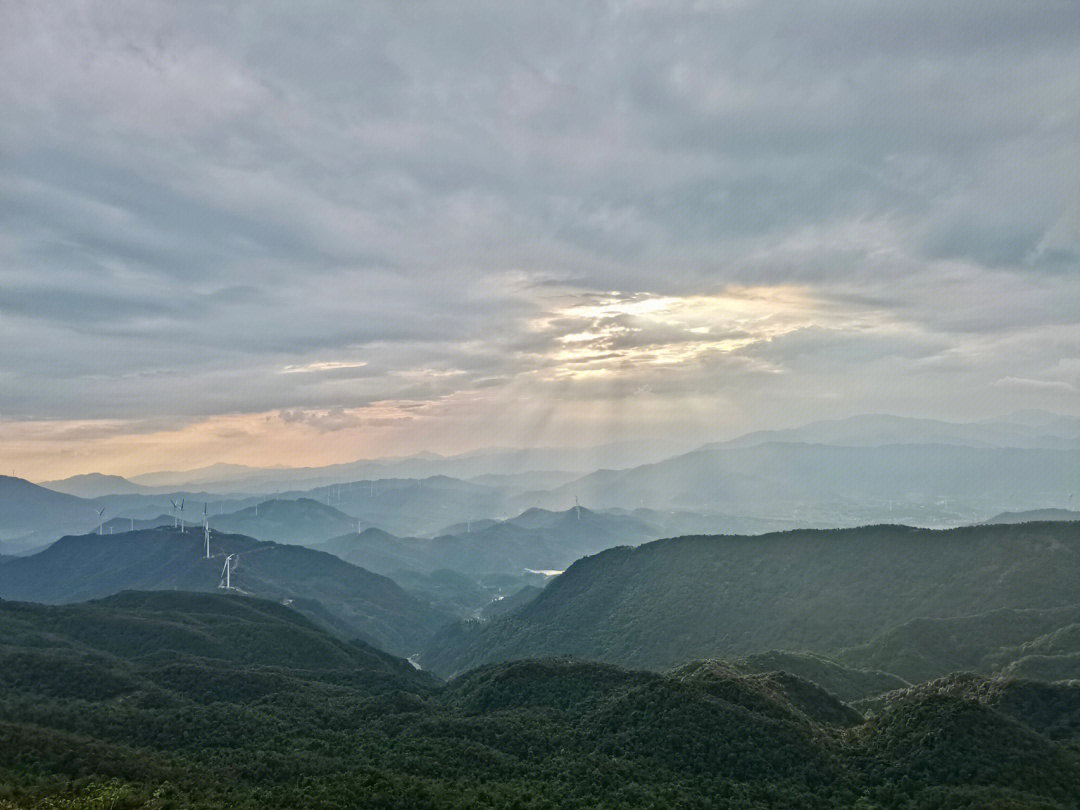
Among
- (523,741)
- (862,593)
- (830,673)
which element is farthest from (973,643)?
(523,741)

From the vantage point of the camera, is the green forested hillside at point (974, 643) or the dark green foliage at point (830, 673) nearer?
the dark green foliage at point (830, 673)

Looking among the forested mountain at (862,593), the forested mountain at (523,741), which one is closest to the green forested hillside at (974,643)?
the forested mountain at (862,593)

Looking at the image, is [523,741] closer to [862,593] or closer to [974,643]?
[974,643]

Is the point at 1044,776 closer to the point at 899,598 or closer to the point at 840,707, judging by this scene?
the point at 840,707

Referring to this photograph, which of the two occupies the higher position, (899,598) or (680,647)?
(899,598)

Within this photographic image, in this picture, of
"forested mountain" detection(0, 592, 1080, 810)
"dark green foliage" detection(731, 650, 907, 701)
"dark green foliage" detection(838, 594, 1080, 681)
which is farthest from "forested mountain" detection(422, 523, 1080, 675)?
"forested mountain" detection(0, 592, 1080, 810)

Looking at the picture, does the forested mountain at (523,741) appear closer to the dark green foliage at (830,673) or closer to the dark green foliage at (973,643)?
the dark green foliage at (830,673)

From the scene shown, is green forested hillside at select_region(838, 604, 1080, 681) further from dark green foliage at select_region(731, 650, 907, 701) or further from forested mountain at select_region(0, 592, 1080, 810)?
forested mountain at select_region(0, 592, 1080, 810)

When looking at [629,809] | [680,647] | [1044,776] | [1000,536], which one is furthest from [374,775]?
[1000,536]
